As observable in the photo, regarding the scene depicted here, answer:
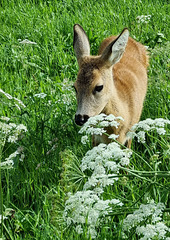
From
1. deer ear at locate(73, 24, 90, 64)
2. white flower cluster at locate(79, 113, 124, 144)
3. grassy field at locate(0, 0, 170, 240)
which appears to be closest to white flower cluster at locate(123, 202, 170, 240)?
grassy field at locate(0, 0, 170, 240)

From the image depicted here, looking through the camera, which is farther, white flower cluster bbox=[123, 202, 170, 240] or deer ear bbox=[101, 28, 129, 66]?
deer ear bbox=[101, 28, 129, 66]

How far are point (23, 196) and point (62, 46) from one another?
2753mm

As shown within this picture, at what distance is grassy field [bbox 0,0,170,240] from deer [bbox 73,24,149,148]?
17 cm

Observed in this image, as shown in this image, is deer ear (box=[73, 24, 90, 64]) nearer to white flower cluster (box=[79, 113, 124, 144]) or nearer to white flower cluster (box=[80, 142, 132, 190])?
white flower cluster (box=[79, 113, 124, 144])

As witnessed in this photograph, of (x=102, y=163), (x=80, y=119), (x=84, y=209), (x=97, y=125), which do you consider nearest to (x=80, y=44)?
(x=80, y=119)

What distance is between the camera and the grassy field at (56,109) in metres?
2.75

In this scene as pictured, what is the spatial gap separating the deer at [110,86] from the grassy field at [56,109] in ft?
0.54

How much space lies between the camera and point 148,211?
6.97ft

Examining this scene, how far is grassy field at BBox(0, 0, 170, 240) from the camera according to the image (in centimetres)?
275

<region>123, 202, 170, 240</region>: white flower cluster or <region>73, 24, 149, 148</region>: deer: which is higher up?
<region>73, 24, 149, 148</region>: deer

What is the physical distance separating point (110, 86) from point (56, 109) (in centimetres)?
64

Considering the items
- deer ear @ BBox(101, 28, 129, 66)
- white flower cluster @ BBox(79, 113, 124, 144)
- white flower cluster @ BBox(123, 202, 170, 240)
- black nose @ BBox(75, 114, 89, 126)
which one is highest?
deer ear @ BBox(101, 28, 129, 66)

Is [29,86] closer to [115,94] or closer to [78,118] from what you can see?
[115,94]

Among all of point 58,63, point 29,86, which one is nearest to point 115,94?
point 29,86
